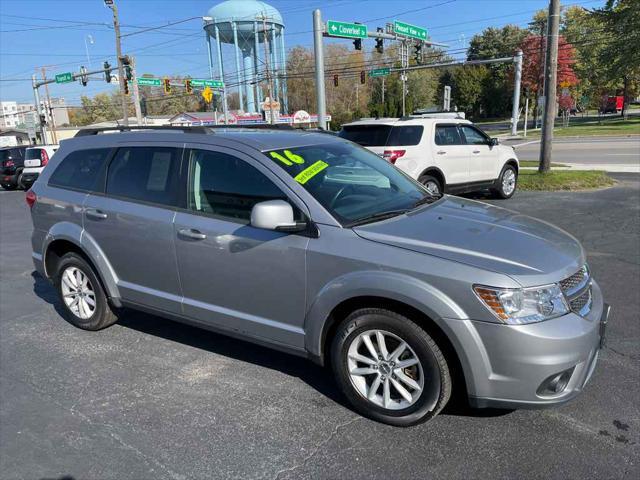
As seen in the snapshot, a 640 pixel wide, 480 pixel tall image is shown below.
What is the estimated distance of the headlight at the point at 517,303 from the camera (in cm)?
259

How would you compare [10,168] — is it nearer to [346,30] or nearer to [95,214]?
[346,30]

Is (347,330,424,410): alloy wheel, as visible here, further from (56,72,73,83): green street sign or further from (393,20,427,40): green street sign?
(56,72,73,83): green street sign

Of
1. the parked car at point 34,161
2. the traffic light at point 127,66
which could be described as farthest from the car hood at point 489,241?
the traffic light at point 127,66

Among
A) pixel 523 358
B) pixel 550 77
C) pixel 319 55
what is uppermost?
pixel 319 55

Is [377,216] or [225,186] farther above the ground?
[225,186]

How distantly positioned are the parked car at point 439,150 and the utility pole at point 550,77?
2.11 metres

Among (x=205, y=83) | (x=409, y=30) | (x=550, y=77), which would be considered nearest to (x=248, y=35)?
(x=205, y=83)

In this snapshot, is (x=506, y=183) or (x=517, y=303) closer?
(x=517, y=303)

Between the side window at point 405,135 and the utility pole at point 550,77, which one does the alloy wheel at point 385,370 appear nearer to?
the side window at point 405,135

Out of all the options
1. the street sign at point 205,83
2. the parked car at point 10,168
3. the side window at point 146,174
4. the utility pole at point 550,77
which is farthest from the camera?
the street sign at point 205,83

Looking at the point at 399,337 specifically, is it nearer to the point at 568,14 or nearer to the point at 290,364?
the point at 290,364

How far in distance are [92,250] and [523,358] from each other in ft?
11.5

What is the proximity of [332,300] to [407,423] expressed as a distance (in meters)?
0.85

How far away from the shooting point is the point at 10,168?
20688 millimetres
